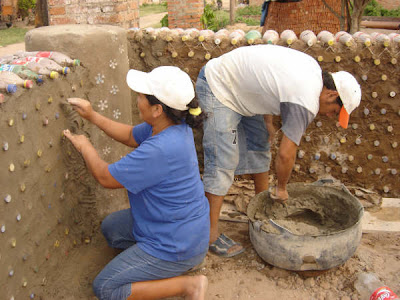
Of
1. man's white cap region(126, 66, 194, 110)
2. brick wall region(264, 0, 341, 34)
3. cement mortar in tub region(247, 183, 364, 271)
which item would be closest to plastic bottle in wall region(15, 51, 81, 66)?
man's white cap region(126, 66, 194, 110)

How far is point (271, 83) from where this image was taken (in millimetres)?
2832

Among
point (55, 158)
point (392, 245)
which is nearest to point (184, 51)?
point (55, 158)

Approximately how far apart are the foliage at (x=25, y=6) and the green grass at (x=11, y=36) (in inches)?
44.5

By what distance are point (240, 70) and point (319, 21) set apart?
4472 mm

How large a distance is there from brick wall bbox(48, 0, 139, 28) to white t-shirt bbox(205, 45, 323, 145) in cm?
223

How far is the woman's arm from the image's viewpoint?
2631 millimetres

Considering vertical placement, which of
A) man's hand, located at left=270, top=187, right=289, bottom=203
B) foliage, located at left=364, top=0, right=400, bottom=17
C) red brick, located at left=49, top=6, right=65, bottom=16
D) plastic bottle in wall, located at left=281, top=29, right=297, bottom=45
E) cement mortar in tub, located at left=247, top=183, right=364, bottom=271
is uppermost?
red brick, located at left=49, top=6, right=65, bottom=16

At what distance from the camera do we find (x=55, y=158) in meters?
2.63

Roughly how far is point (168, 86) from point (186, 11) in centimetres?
684

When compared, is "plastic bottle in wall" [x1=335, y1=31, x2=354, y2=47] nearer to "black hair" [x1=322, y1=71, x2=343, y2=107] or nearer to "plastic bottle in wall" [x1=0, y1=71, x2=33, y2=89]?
"black hair" [x1=322, y1=71, x2=343, y2=107]

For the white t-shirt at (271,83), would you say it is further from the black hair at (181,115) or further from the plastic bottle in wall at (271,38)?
the plastic bottle in wall at (271,38)

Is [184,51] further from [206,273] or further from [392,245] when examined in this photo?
[392,245]

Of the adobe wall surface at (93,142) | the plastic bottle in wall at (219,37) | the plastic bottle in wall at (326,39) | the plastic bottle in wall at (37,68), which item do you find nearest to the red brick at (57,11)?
the adobe wall surface at (93,142)

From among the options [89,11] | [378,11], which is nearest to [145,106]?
[89,11]
